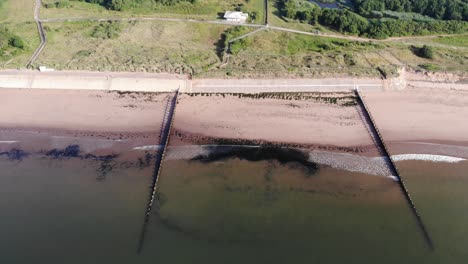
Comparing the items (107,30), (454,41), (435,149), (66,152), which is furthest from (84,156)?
(454,41)

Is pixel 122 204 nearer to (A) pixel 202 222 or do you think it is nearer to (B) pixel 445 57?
(A) pixel 202 222

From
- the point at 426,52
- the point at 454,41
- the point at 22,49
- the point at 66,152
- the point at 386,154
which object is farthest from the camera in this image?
the point at 454,41

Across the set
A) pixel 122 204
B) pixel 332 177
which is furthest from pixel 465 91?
pixel 122 204

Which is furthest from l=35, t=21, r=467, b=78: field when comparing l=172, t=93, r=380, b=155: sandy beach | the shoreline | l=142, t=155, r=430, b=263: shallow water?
l=142, t=155, r=430, b=263: shallow water

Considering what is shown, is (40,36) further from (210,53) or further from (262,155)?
(262,155)

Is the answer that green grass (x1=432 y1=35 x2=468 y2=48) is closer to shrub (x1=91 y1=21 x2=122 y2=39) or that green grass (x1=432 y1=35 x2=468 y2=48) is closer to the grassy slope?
shrub (x1=91 y1=21 x2=122 y2=39)

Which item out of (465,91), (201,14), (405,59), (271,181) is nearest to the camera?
(271,181)
